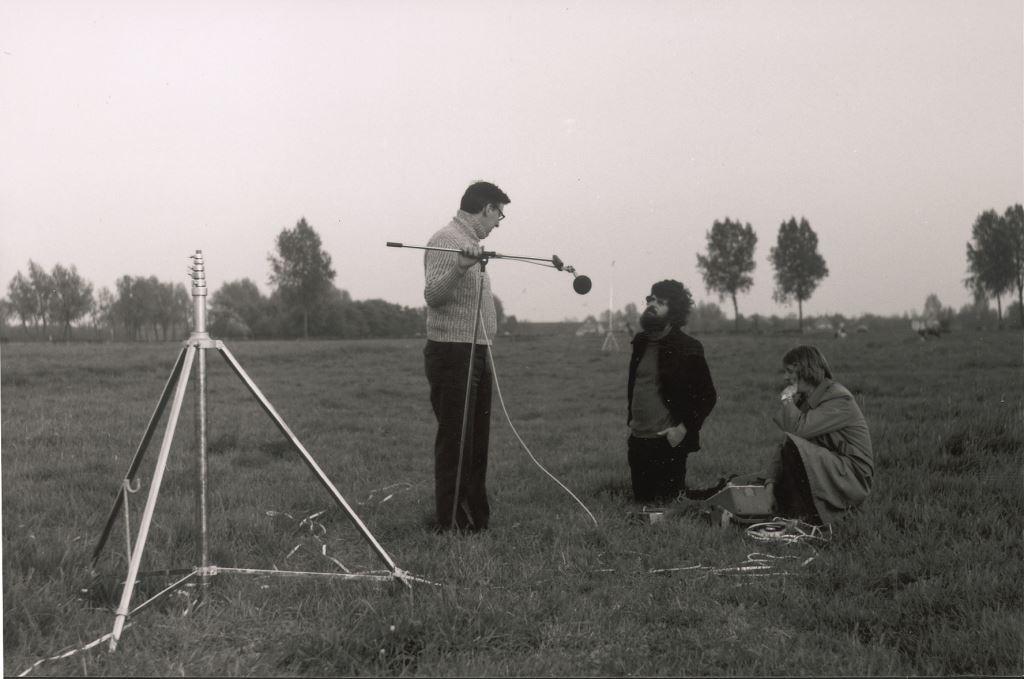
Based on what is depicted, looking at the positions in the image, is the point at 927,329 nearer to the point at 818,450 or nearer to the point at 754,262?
the point at 818,450

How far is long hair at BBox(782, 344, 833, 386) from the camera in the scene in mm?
5566

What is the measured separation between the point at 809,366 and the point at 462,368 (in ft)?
8.97

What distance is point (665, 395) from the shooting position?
638 centimetres

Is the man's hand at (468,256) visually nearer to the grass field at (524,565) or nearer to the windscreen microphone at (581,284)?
the windscreen microphone at (581,284)

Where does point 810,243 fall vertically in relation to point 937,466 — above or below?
above

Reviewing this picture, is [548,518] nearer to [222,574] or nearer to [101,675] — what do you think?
[222,574]

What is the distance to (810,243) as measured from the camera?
60.7m

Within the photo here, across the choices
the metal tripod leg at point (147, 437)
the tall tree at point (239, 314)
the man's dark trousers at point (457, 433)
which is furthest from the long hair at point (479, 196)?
the tall tree at point (239, 314)

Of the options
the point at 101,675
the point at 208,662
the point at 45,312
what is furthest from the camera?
the point at 45,312

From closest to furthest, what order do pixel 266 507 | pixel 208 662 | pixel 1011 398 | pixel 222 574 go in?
pixel 208 662
pixel 222 574
pixel 266 507
pixel 1011 398

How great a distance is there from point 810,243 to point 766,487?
6077 cm

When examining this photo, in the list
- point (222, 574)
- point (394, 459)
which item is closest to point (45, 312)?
point (394, 459)

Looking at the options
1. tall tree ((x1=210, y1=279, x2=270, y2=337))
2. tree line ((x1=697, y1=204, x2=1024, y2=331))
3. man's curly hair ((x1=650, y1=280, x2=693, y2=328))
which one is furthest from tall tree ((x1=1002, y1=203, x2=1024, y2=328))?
tall tree ((x1=210, y1=279, x2=270, y2=337))

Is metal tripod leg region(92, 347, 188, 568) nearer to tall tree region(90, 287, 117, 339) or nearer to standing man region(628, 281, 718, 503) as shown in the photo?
standing man region(628, 281, 718, 503)
